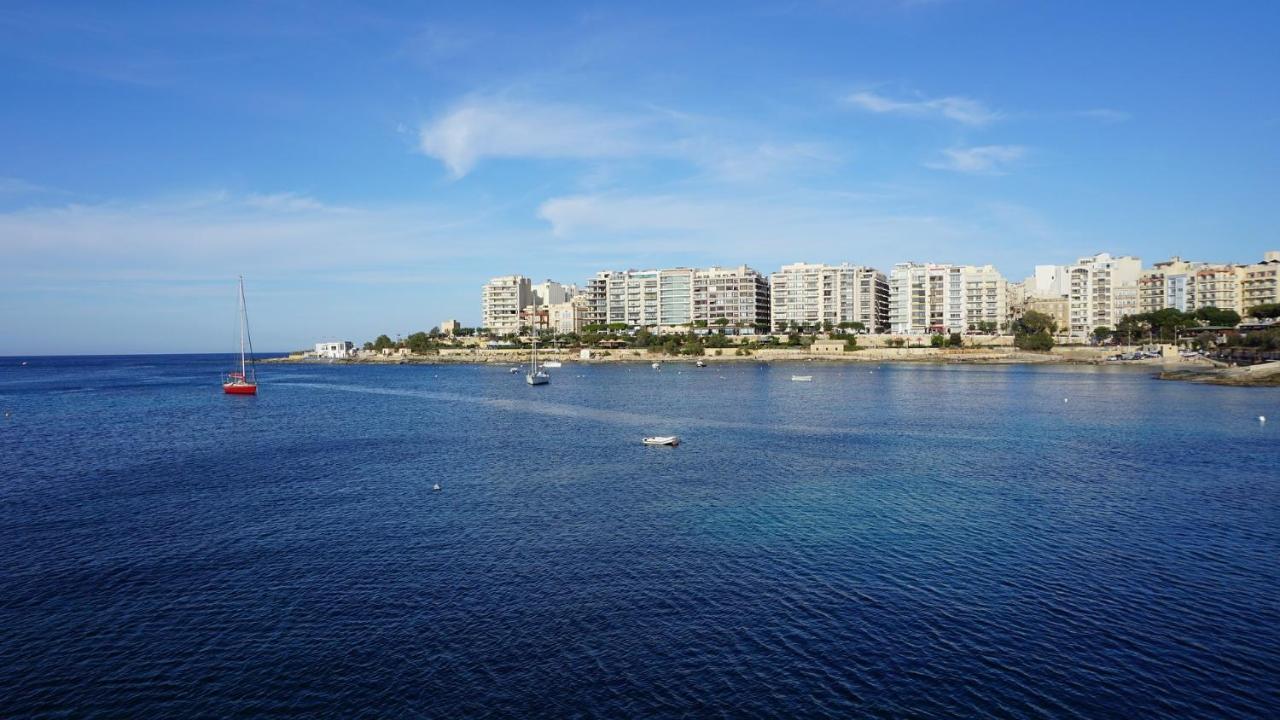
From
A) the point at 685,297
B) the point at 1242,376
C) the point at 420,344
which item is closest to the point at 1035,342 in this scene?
the point at 1242,376

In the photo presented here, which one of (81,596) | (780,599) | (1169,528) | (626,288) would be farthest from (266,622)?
(626,288)

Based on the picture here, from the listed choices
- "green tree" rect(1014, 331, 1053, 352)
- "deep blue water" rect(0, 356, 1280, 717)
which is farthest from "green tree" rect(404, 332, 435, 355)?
"deep blue water" rect(0, 356, 1280, 717)

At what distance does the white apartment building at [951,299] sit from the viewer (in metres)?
170

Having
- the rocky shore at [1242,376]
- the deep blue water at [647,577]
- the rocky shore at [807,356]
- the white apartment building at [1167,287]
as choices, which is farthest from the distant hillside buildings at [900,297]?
the deep blue water at [647,577]

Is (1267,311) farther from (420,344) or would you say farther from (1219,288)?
(420,344)

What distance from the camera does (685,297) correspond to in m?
180

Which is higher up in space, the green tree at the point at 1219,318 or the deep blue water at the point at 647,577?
the green tree at the point at 1219,318

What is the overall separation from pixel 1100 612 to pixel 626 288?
17178cm

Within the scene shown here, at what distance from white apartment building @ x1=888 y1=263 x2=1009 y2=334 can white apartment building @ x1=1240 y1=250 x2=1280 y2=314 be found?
1720 inches

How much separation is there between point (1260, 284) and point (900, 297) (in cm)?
6744

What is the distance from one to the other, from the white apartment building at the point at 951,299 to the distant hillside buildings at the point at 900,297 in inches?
8.8

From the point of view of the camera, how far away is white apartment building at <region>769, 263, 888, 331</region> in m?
175

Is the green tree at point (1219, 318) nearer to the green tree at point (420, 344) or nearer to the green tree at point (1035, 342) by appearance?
the green tree at point (1035, 342)

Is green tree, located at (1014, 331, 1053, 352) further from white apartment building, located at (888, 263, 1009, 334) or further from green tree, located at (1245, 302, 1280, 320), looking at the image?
green tree, located at (1245, 302, 1280, 320)
